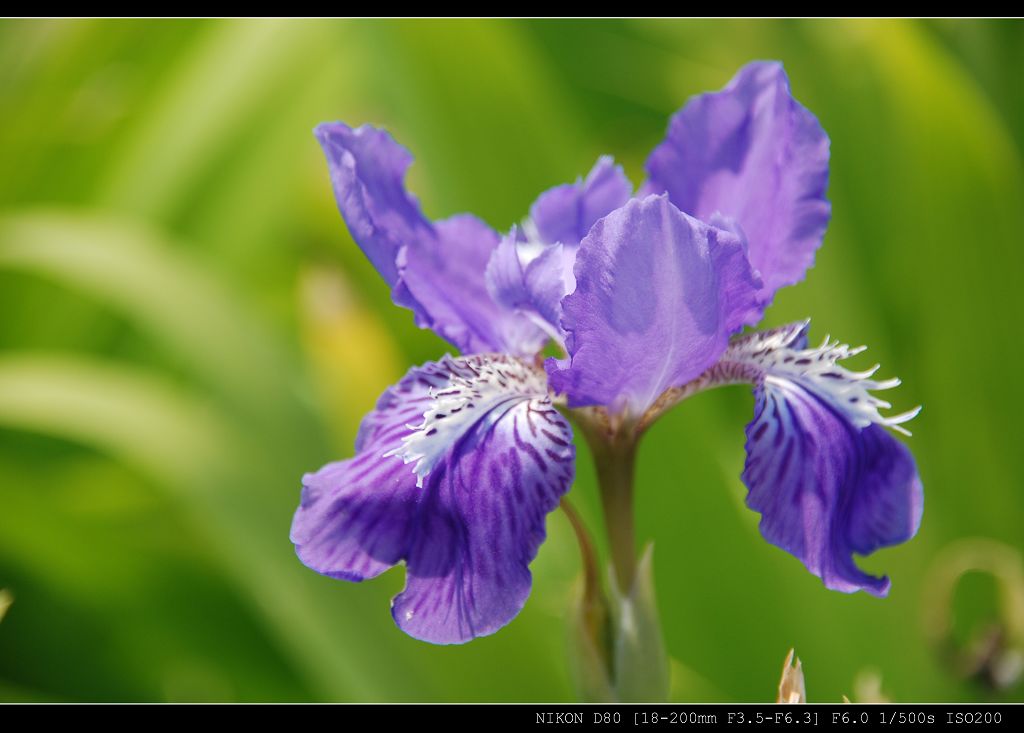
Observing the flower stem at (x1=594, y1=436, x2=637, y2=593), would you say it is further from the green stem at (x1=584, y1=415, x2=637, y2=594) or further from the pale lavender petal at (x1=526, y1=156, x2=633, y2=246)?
the pale lavender petal at (x1=526, y1=156, x2=633, y2=246)

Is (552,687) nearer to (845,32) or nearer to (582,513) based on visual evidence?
(582,513)

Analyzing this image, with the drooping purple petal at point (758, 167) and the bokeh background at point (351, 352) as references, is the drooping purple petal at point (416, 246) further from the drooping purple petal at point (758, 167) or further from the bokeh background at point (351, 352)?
the bokeh background at point (351, 352)

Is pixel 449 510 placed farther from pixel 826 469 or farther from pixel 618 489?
pixel 826 469

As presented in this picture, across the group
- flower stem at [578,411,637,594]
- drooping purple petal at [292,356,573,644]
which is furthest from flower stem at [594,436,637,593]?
drooping purple petal at [292,356,573,644]

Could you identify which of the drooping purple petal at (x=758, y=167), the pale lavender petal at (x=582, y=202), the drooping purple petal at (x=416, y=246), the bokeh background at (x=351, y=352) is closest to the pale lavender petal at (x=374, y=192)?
the drooping purple petal at (x=416, y=246)

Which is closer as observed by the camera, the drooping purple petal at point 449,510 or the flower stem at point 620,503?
the drooping purple petal at point 449,510

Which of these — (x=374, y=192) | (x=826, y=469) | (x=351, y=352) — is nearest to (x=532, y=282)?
(x=374, y=192)
